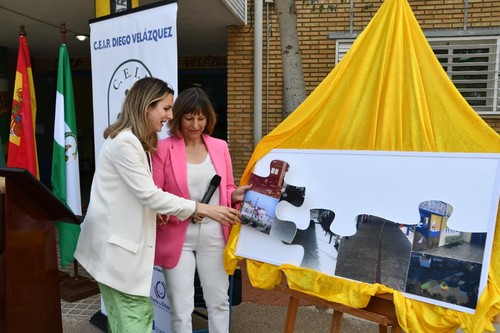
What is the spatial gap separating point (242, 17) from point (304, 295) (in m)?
5.11

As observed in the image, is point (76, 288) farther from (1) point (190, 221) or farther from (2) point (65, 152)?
(1) point (190, 221)

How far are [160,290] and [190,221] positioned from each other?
85cm

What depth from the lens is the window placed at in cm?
608

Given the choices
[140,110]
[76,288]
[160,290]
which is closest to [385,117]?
[140,110]

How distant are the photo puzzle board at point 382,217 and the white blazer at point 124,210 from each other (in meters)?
0.43

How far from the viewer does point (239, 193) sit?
229cm

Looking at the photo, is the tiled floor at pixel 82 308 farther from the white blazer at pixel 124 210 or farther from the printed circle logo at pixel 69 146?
the white blazer at pixel 124 210

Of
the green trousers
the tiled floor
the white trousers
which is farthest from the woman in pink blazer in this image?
the tiled floor

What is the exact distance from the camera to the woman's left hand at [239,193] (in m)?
2.20

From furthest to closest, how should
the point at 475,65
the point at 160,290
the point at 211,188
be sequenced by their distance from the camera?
the point at 475,65, the point at 160,290, the point at 211,188

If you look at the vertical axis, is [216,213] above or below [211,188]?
below

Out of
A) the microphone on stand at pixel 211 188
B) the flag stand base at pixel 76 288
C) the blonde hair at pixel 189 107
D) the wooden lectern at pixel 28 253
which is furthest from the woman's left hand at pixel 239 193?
the flag stand base at pixel 76 288

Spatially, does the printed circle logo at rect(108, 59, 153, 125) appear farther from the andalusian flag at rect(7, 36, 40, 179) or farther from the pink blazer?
the andalusian flag at rect(7, 36, 40, 179)

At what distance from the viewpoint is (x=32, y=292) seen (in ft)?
6.68
